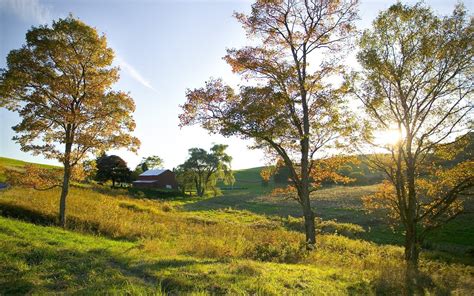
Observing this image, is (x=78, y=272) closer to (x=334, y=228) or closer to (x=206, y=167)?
(x=334, y=228)

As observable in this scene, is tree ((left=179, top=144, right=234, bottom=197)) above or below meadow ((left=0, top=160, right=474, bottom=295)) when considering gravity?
above

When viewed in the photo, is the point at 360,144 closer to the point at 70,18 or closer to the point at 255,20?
the point at 255,20

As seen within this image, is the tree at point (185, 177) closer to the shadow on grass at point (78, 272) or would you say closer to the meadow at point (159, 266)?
the meadow at point (159, 266)

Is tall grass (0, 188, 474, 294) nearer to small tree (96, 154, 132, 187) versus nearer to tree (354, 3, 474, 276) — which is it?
tree (354, 3, 474, 276)

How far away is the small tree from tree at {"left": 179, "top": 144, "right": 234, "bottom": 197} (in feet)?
49.6

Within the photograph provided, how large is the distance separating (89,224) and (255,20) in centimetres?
1396

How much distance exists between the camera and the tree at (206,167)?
268 feet

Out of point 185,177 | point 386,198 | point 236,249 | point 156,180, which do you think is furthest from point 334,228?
point 156,180

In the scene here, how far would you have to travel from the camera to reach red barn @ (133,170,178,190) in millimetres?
89188

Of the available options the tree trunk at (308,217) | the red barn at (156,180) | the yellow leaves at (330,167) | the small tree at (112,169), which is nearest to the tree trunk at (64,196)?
the tree trunk at (308,217)

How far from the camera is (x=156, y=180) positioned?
89.4 m

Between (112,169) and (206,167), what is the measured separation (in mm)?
22825

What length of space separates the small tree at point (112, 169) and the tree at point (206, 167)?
1512 cm

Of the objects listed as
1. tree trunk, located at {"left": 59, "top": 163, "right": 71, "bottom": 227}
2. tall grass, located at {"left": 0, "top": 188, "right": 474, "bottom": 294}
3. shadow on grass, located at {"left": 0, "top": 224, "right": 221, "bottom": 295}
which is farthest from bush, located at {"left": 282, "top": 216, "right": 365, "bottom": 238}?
shadow on grass, located at {"left": 0, "top": 224, "right": 221, "bottom": 295}
